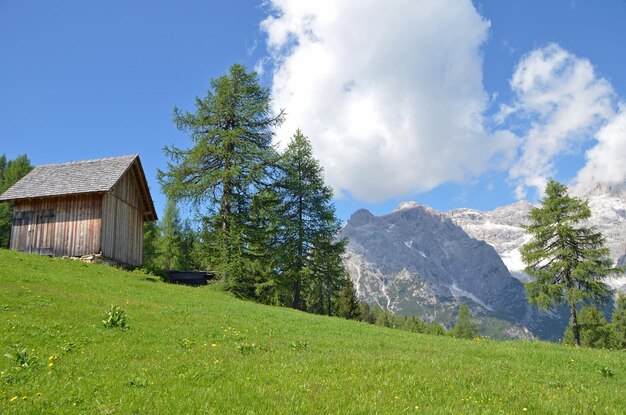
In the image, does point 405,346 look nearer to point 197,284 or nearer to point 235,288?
point 235,288

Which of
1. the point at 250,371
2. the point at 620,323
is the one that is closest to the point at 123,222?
the point at 250,371

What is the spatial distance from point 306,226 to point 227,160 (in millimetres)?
8520

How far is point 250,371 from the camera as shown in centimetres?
1006

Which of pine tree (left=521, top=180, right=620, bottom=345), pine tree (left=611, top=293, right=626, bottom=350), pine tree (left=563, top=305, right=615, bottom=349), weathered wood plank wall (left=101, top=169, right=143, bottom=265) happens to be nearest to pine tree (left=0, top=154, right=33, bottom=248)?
weathered wood plank wall (left=101, top=169, right=143, bottom=265)

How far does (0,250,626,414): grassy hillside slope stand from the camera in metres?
8.12

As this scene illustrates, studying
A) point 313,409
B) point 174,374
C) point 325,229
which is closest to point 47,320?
point 174,374

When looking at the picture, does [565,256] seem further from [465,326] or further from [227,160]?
[465,326]

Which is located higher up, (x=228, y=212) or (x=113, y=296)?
(x=228, y=212)

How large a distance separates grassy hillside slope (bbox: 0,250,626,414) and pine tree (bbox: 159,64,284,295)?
59.3 ft

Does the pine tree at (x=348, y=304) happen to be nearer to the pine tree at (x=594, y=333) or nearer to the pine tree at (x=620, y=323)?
the pine tree at (x=594, y=333)

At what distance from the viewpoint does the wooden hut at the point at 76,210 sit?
3322 centimetres

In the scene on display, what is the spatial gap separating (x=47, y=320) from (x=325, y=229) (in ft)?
90.1

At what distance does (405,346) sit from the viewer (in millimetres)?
16359

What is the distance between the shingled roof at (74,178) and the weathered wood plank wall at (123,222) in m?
0.94
